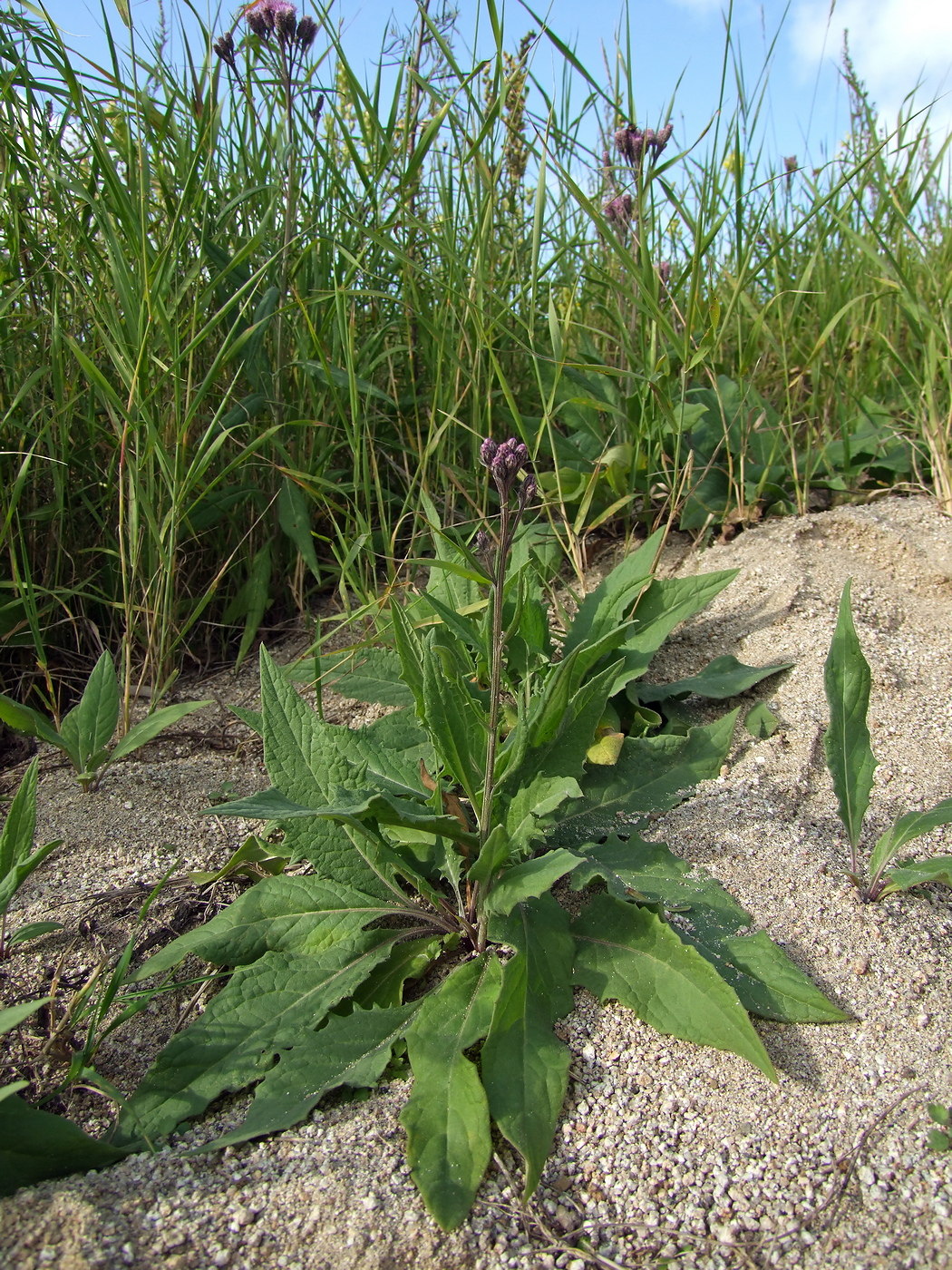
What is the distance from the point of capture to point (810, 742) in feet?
5.98

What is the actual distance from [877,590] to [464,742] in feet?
4.30

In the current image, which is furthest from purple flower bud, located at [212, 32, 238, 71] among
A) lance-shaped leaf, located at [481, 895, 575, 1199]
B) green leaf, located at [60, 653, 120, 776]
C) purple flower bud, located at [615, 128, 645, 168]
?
lance-shaped leaf, located at [481, 895, 575, 1199]

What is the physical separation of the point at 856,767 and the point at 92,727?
1.43 metres

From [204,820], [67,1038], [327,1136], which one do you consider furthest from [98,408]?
[327,1136]

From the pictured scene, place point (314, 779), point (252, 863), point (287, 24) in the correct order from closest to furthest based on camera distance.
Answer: point (314, 779) → point (252, 863) → point (287, 24)

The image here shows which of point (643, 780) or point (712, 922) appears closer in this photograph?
point (712, 922)

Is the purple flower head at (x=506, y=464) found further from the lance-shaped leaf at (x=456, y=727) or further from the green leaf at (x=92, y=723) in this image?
the green leaf at (x=92, y=723)

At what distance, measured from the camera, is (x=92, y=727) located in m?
1.84

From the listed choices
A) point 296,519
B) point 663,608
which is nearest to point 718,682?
point 663,608

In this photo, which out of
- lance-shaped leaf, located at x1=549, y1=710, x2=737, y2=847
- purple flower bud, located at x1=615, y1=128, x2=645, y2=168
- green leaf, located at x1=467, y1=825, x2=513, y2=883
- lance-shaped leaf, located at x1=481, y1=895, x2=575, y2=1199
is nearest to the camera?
lance-shaped leaf, located at x1=481, y1=895, x2=575, y2=1199

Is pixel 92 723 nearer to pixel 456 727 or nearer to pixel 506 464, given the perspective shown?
pixel 456 727

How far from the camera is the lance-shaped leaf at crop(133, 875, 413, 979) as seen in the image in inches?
53.7

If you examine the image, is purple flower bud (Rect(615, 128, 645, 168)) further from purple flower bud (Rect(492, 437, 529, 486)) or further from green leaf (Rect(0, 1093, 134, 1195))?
green leaf (Rect(0, 1093, 134, 1195))

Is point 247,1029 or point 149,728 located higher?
point 149,728
